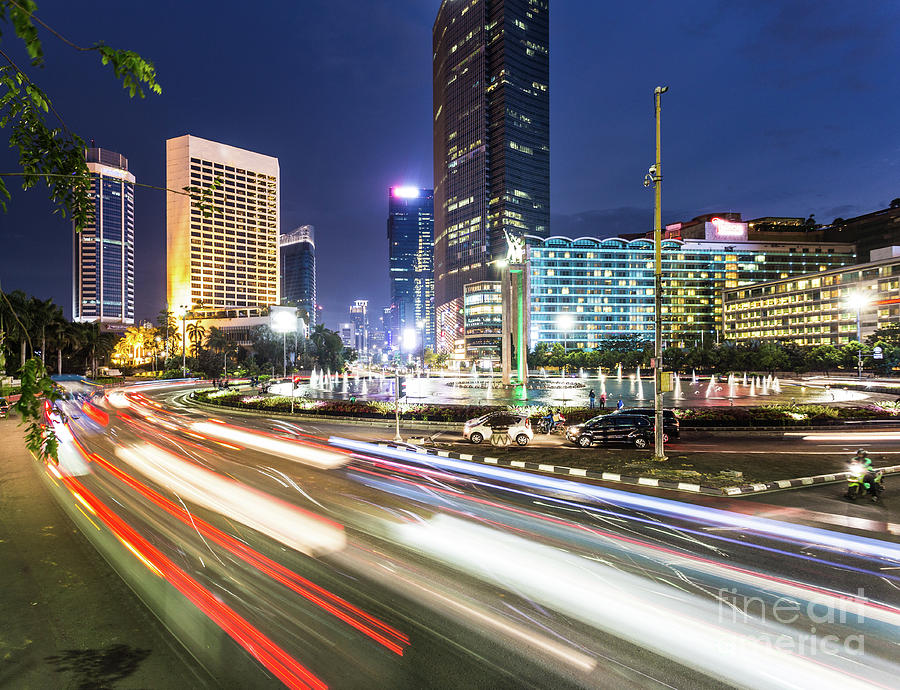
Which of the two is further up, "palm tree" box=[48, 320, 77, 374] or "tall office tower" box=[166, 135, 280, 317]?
"tall office tower" box=[166, 135, 280, 317]

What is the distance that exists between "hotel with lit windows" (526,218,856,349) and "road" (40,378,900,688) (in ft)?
449

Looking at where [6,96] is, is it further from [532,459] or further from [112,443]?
[112,443]

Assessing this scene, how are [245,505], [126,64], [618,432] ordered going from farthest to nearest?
[618,432] < [245,505] < [126,64]

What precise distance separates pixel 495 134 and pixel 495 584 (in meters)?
193

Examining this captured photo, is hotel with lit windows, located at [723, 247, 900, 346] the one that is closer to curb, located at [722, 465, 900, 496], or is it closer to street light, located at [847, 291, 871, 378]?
street light, located at [847, 291, 871, 378]

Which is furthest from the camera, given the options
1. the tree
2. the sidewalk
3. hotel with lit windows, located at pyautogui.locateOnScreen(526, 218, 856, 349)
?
hotel with lit windows, located at pyautogui.locateOnScreen(526, 218, 856, 349)

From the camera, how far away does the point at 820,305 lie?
118375 millimetres

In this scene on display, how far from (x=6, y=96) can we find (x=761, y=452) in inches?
952

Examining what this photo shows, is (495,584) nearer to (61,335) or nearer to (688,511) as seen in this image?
(688,511)

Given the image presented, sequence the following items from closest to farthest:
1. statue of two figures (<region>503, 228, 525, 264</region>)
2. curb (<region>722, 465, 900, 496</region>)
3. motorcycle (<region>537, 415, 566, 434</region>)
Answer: curb (<region>722, 465, 900, 496</region>) → motorcycle (<region>537, 415, 566, 434</region>) → statue of two figures (<region>503, 228, 525, 264</region>)

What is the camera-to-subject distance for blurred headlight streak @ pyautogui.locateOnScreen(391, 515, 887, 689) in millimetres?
5926

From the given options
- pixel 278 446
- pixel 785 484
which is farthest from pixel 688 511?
pixel 278 446
